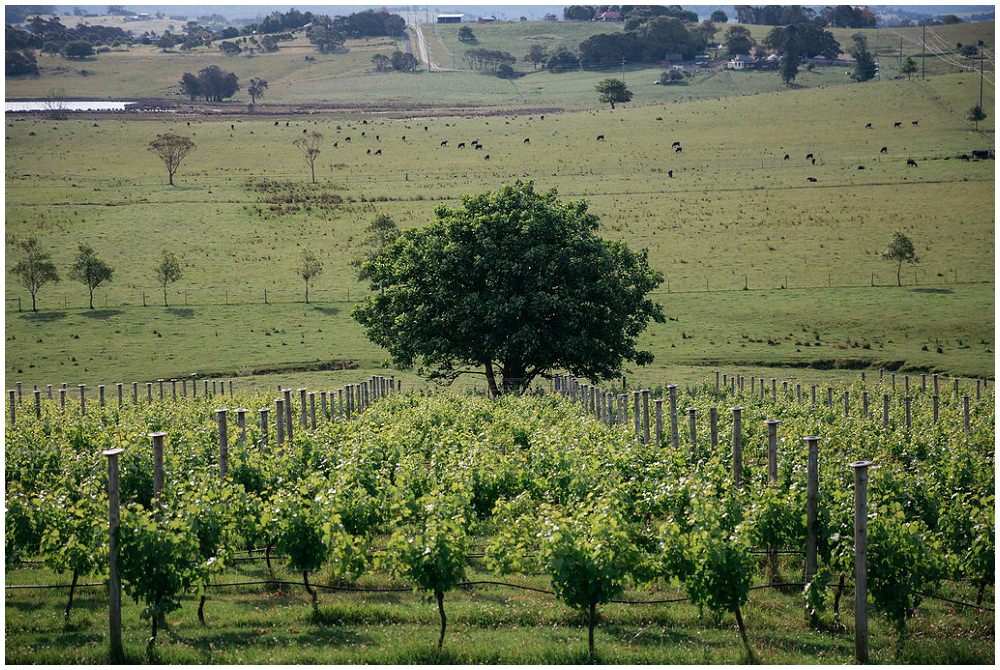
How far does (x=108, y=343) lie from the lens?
58.8 metres

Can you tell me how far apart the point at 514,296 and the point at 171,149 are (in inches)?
3255

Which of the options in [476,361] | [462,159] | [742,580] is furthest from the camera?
[462,159]

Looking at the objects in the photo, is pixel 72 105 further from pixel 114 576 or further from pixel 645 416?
pixel 114 576

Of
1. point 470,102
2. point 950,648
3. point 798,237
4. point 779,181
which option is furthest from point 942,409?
point 470,102

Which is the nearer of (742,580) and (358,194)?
(742,580)

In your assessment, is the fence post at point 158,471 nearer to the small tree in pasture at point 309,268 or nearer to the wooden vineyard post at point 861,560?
the wooden vineyard post at point 861,560

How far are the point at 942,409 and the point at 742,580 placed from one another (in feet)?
75.2

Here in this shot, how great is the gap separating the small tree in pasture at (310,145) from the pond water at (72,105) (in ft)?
175

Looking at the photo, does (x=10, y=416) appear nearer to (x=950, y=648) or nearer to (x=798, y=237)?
(x=950, y=648)

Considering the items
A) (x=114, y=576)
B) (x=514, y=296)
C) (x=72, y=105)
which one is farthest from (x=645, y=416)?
(x=72, y=105)

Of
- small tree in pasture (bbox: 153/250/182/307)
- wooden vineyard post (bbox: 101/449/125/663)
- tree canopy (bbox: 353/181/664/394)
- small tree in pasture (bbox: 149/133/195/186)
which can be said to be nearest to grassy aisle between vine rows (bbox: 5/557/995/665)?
wooden vineyard post (bbox: 101/449/125/663)

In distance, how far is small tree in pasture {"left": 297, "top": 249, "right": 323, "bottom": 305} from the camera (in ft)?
234

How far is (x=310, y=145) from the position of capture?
126812 mm

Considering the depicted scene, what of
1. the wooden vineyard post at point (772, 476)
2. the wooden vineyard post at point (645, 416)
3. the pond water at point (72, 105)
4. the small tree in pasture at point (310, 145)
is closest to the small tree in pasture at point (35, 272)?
the wooden vineyard post at point (645, 416)
